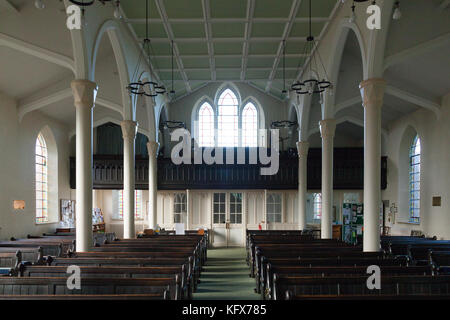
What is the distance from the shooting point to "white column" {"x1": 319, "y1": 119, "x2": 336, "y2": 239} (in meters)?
14.8

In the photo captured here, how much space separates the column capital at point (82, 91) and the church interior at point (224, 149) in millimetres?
28

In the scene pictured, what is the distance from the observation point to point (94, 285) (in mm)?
5836

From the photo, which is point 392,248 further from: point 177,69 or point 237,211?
point 177,69

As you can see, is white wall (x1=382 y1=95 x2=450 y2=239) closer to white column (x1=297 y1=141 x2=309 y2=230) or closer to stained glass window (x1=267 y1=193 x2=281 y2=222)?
white column (x1=297 y1=141 x2=309 y2=230)

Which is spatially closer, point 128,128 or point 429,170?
point 128,128

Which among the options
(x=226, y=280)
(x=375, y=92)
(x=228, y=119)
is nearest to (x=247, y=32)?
(x=375, y=92)

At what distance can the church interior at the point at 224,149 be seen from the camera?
25.8 ft

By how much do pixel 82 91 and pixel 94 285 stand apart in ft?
19.2

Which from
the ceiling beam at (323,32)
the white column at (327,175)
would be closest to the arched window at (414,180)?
the white column at (327,175)

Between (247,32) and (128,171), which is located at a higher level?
(247,32)

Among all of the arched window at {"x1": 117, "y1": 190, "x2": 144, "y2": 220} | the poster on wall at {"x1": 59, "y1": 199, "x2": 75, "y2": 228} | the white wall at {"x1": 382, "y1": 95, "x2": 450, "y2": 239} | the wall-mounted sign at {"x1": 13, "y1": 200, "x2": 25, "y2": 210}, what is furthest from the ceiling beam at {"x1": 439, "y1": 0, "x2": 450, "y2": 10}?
the arched window at {"x1": 117, "y1": 190, "x2": 144, "y2": 220}

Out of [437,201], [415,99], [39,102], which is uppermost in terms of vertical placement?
[415,99]

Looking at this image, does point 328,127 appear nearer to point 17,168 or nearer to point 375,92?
point 375,92
